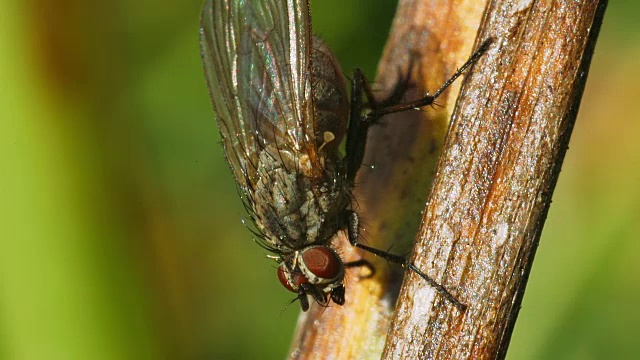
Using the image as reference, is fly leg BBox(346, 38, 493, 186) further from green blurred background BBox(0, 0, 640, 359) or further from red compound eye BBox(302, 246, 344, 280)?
green blurred background BBox(0, 0, 640, 359)

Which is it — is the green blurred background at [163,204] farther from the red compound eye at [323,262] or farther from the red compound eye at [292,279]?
the red compound eye at [323,262]

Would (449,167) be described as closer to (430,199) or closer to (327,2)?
(430,199)

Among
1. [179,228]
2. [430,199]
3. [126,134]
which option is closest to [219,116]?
[126,134]

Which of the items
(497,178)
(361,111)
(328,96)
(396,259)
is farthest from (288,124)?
(497,178)

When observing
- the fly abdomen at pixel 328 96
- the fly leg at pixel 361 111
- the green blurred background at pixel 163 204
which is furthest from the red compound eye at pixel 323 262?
the green blurred background at pixel 163 204

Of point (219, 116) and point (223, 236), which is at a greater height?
point (219, 116)

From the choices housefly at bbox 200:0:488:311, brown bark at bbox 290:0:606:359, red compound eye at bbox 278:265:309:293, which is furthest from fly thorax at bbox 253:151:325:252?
brown bark at bbox 290:0:606:359
